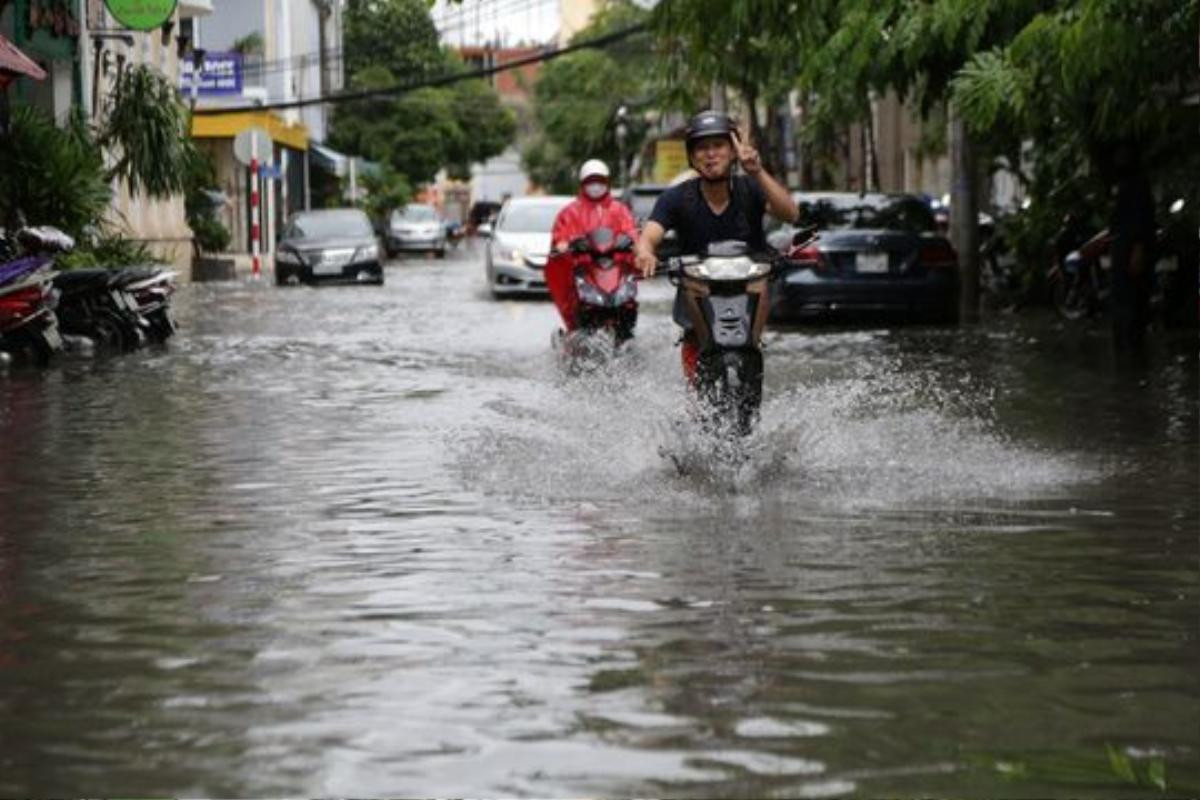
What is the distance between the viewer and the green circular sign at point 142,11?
32.2 m

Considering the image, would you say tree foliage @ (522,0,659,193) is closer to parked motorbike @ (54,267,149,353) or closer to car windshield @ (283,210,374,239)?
car windshield @ (283,210,374,239)

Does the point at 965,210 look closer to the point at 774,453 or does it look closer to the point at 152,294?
the point at 152,294

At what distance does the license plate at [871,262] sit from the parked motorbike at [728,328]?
50.5 feet

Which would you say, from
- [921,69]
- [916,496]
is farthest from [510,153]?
[916,496]

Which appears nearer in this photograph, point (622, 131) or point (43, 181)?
point (43, 181)

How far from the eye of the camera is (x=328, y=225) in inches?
1810

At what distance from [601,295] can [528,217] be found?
19888 millimetres

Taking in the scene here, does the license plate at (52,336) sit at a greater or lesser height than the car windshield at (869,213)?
lesser

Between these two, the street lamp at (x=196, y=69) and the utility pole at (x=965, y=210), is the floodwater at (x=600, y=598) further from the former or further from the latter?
the street lamp at (x=196, y=69)

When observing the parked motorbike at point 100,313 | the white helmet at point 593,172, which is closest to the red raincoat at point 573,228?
the white helmet at point 593,172

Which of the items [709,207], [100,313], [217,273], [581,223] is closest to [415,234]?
[217,273]

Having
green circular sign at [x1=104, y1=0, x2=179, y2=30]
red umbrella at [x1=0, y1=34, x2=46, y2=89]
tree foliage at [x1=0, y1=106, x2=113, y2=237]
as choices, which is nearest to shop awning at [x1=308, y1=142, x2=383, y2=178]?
green circular sign at [x1=104, y1=0, x2=179, y2=30]

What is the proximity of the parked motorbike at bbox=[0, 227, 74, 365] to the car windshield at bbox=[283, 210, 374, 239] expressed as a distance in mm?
23198

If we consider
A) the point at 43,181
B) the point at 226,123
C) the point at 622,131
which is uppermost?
the point at 622,131
